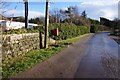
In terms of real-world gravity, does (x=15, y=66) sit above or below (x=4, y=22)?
below

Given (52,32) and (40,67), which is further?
(52,32)

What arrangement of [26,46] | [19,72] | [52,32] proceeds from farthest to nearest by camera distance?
[52,32]
[26,46]
[19,72]

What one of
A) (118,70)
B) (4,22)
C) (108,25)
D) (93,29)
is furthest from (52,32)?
(108,25)

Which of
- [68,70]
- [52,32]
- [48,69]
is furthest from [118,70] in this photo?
[52,32]

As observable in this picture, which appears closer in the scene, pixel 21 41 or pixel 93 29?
pixel 21 41

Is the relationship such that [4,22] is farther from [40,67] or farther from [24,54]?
[24,54]

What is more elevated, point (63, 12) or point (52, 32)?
point (63, 12)

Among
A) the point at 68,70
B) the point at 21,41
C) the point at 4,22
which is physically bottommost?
the point at 68,70

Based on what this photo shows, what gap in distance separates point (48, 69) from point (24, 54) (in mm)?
4414

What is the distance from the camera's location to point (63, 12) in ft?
225

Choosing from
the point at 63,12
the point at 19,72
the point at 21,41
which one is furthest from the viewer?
→ the point at 63,12

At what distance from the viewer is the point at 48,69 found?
10617 millimetres

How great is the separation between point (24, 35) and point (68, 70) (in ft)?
18.7

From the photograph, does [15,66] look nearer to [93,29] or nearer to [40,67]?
[40,67]
